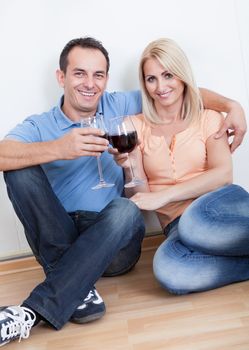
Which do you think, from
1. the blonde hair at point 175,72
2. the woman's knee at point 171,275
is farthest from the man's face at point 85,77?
the woman's knee at point 171,275

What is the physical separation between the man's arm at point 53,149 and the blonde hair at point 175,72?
0.49 m

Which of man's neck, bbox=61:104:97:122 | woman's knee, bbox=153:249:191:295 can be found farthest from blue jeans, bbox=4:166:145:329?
man's neck, bbox=61:104:97:122

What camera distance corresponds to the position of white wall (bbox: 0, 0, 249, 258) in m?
2.25

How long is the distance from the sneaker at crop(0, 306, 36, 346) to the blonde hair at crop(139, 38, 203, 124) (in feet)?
3.22

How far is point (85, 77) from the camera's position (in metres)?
1.98

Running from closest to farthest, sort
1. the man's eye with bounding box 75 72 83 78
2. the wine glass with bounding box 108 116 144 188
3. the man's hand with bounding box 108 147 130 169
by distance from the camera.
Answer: the wine glass with bounding box 108 116 144 188
the man's hand with bounding box 108 147 130 169
the man's eye with bounding box 75 72 83 78

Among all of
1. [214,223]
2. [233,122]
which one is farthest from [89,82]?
[214,223]

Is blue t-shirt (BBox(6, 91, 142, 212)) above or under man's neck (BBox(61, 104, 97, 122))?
under

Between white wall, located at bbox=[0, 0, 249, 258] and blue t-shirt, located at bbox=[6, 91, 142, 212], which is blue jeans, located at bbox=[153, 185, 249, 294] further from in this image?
white wall, located at bbox=[0, 0, 249, 258]

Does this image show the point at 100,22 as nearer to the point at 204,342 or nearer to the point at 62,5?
the point at 62,5

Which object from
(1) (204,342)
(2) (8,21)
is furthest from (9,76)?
(1) (204,342)

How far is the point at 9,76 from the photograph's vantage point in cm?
228

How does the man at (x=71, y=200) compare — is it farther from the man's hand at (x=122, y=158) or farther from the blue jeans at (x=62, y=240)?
the man's hand at (x=122, y=158)

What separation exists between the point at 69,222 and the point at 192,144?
617 millimetres
